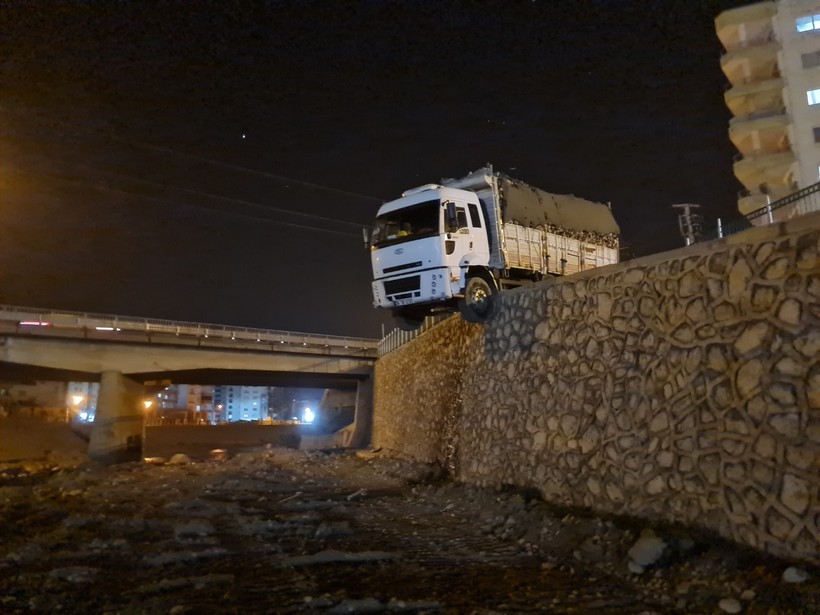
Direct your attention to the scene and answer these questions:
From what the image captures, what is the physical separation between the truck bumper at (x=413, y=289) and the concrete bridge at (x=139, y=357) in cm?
2006

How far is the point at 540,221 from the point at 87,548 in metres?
12.2

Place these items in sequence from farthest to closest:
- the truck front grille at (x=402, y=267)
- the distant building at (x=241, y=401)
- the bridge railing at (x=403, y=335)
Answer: the distant building at (x=241, y=401) → the bridge railing at (x=403, y=335) → the truck front grille at (x=402, y=267)

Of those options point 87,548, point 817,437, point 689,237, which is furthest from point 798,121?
point 87,548

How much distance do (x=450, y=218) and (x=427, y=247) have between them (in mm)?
828

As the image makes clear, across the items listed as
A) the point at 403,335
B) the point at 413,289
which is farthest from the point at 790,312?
the point at 403,335

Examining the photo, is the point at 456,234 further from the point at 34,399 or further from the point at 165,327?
the point at 34,399

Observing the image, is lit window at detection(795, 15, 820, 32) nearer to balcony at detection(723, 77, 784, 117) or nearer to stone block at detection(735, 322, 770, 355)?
balcony at detection(723, 77, 784, 117)

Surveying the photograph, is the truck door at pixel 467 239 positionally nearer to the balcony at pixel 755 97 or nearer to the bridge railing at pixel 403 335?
the bridge railing at pixel 403 335

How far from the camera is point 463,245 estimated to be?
42.8ft

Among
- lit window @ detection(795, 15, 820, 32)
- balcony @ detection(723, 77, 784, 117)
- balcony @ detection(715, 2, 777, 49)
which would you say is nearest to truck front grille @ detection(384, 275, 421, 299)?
balcony @ detection(723, 77, 784, 117)

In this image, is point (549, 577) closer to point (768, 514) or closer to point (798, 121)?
point (768, 514)

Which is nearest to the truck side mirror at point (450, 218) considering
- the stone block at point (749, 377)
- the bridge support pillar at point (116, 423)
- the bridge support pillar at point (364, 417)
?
the stone block at point (749, 377)

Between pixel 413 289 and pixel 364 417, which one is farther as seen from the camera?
pixel 364 417

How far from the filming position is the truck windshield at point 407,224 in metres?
12.9
